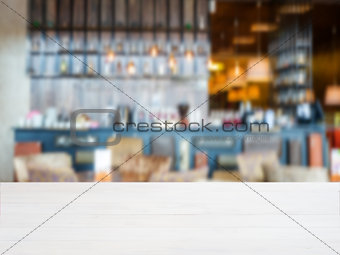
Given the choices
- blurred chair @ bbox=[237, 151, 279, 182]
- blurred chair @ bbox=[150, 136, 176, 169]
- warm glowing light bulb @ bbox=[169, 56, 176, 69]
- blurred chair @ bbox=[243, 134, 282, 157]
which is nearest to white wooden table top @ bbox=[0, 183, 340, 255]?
blurred chair @ bbox=[237, 151, 279, 182]

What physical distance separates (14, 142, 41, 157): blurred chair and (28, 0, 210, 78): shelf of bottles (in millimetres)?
1598

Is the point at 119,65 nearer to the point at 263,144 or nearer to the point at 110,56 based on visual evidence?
the point at 110,56

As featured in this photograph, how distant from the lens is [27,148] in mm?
Answer: 5188

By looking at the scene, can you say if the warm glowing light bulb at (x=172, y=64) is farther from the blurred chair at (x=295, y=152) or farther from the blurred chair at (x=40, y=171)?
the blurred chair at (x=40, y=171)

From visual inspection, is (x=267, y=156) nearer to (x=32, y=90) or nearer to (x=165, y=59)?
(x=165, y=59)

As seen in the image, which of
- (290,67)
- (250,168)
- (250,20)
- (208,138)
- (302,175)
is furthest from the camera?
(250,20)

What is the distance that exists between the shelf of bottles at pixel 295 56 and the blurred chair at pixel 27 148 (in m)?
4.79

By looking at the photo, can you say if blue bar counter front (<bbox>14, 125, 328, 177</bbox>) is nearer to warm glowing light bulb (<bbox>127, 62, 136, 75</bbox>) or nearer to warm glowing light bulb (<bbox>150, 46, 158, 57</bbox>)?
warm glowing light bulb (<bbox>127, 62, 136, 75</bbox>)

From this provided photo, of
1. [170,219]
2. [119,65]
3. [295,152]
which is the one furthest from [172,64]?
[170,219]

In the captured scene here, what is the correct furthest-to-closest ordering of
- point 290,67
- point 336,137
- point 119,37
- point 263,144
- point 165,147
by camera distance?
point 290,67 < point 119,37 < point 336,137 < point 165,147 < point 263,144

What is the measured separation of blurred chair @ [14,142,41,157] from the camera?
16.7ft

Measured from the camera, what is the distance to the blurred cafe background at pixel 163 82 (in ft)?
17.6

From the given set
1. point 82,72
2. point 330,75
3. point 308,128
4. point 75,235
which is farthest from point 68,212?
point 330,75

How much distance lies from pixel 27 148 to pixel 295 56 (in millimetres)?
5082
